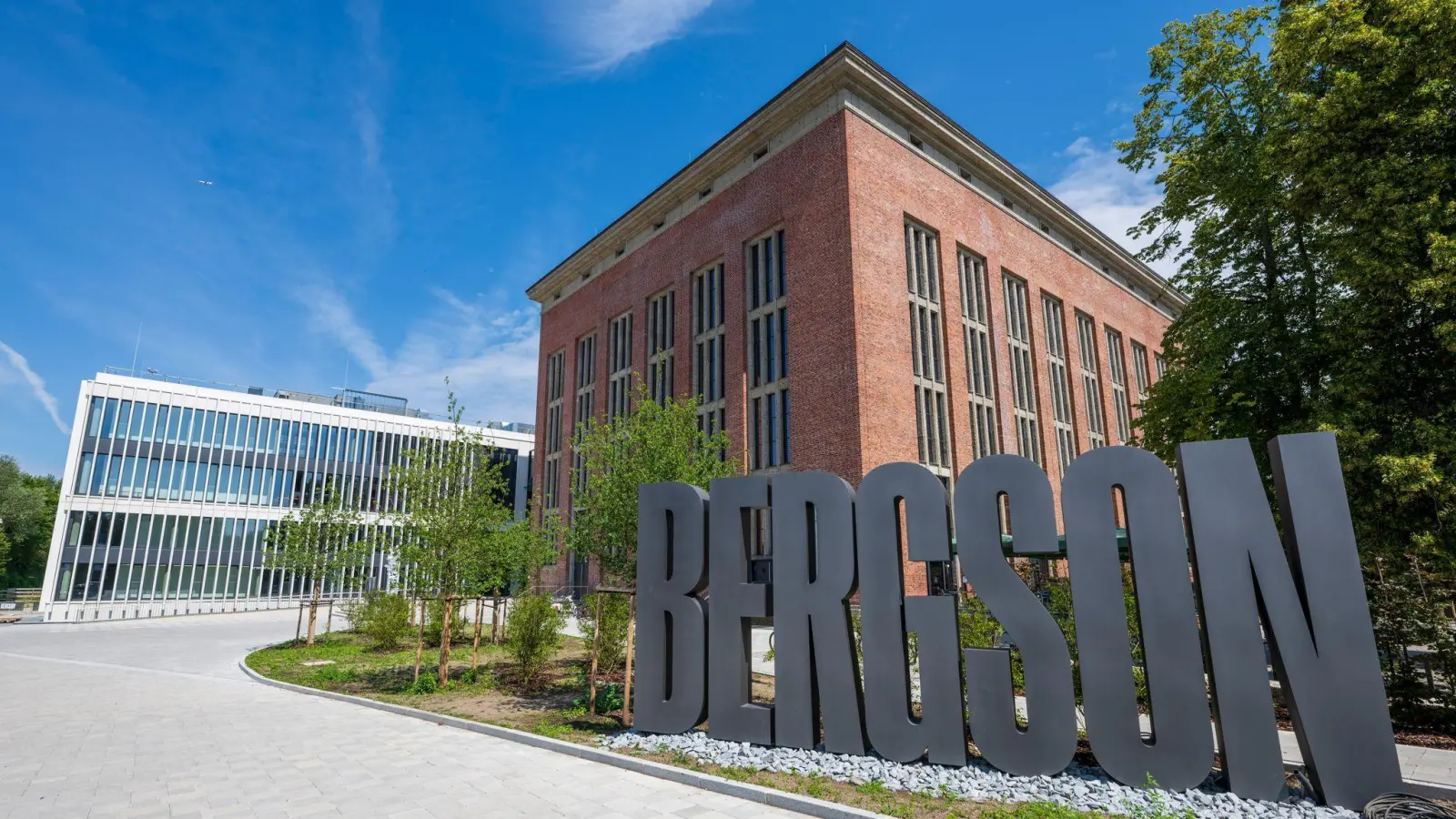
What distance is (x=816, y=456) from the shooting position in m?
25.8

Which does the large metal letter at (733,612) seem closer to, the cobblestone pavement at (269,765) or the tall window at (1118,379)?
the cobblestone pavement at (269,765)

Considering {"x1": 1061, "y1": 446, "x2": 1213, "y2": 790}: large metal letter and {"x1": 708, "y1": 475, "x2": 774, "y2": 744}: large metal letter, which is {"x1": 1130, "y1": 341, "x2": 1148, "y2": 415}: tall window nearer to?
{"x1": 1061, "y1": 446, "x2": 1213, "y2": 790}: large metal letter

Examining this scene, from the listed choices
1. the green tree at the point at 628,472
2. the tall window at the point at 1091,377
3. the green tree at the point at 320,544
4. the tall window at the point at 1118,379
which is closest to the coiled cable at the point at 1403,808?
the green tree at the point at 628,472

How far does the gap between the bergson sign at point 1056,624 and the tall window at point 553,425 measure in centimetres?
3394

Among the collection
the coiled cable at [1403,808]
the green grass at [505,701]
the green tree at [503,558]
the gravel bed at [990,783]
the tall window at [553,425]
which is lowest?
the green grass at [505,701]

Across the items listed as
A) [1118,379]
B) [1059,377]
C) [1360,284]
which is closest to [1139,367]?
[1118,379]

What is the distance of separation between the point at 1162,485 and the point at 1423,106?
9.49 meters

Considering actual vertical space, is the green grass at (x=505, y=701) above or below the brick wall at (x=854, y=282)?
below

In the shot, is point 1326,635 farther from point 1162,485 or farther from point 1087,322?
point 1087,322

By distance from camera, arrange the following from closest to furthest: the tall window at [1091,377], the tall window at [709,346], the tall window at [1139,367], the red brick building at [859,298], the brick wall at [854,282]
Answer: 1. the brick wall at [854,282]
2. the red brick building at [859,298]
3. the tall window at [709,346]
4. the tall window at [1091,377]
5. the tall window at [1139,367]

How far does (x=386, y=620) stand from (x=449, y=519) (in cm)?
811

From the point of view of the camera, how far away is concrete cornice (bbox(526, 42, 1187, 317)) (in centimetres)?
2759

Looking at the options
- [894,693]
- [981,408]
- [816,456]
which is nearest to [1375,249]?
[894,693]

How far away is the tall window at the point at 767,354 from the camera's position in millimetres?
28109
